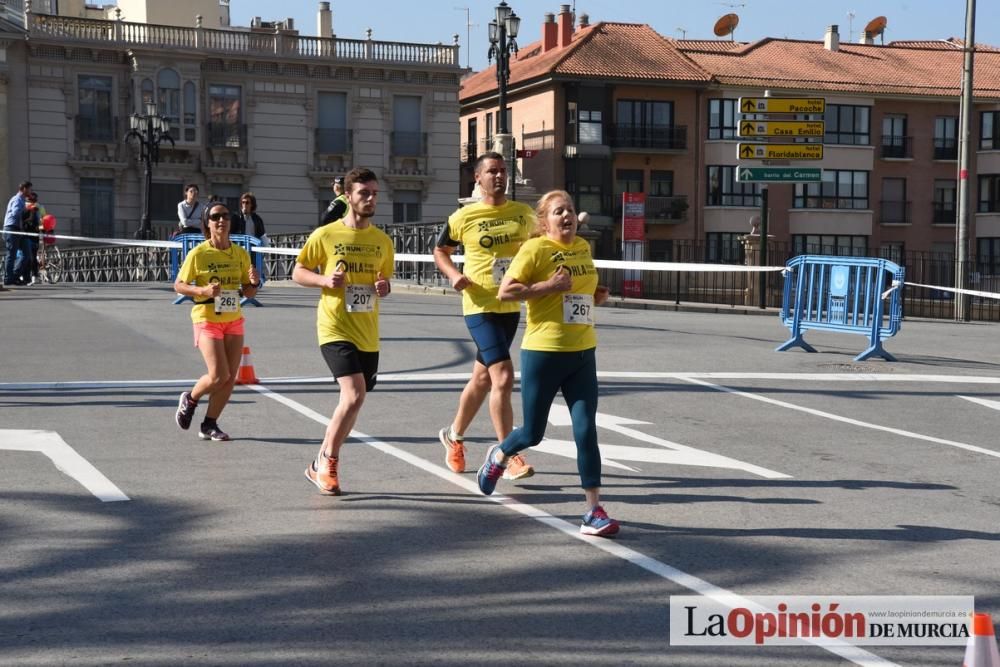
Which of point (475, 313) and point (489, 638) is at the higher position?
point (475, 313)

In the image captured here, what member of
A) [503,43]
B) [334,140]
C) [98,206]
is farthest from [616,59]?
[503,43]

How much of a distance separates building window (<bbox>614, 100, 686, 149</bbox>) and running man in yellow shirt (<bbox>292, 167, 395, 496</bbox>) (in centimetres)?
5569

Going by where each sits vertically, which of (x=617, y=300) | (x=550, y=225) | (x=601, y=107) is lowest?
(x=617, y=300)

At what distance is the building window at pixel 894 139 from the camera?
66688 millimetres

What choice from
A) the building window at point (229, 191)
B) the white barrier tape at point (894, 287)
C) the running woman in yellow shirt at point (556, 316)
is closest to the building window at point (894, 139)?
the building window at point (229, 191)

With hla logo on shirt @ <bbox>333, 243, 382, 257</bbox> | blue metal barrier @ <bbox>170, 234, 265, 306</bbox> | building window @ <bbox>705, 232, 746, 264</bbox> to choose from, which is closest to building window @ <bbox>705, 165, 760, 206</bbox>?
building window @ <bbox>705, 232, 746, 264</bbox>

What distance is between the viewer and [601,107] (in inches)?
2462

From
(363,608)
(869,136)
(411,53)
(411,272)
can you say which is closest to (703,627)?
(363,608)

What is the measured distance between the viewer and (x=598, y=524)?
21.9 feet

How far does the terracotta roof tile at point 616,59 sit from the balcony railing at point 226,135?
15121mm

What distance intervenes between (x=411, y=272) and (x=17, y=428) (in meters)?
24.1

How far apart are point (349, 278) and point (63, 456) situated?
248 centimetres

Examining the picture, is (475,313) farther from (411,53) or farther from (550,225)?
(411,53)

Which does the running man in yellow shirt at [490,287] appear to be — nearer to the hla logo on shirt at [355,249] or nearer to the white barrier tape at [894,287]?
the hla logo on shirt at [355,249]
